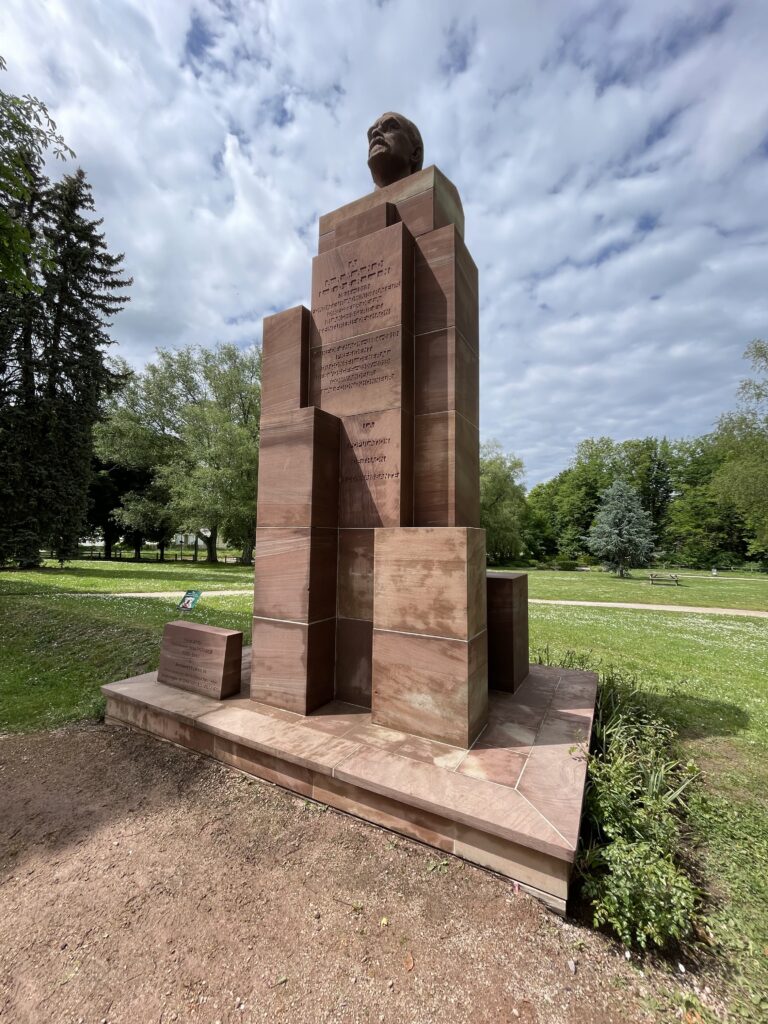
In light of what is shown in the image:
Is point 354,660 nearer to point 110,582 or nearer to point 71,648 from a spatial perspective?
point 71,648

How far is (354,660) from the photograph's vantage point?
173 inches

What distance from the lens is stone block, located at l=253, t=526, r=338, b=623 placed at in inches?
165

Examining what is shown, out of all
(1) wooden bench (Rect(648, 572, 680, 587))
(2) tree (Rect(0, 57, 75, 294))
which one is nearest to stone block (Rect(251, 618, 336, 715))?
(2) tree (Rect(0, 57, 75, 294))

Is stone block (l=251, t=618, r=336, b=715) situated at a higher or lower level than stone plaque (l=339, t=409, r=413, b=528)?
lower

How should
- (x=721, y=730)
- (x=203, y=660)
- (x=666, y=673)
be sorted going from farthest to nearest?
(x=666, y=673)
(x=721, y=730)
(x=203, y=660)

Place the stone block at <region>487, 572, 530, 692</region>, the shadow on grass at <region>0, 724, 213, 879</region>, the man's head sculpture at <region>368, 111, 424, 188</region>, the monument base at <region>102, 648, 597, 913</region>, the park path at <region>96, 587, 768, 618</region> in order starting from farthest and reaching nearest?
the park path at <region>96, 587, 768, 618</region>, the man's head sculpture at <region>368, 111, 424, 188</region>, the stone block at <region>487, 572, 530, 692</region>, the shadow on grass at <region>0, 724, 213, 879</region>, the monument base at <region>102, 648, 597, 913</region>

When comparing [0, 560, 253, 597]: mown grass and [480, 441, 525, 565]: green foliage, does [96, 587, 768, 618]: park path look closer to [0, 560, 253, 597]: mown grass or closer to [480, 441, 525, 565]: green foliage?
[0, 560, 253, 597]: mown grass

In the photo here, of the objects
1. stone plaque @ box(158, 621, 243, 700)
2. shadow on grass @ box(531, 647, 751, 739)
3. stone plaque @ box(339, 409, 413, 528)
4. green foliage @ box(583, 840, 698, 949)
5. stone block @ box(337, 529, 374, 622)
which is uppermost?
stone plaque @ box(339, 409, 413, 528)

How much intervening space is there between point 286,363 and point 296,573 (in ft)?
8.21

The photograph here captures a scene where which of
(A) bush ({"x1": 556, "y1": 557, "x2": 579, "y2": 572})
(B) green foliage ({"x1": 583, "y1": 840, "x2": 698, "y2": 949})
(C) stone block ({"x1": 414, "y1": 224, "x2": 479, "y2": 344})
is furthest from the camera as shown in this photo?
(A) bush ({"x1": 556, "y1": 557, "x2": 579, "y2": 572})

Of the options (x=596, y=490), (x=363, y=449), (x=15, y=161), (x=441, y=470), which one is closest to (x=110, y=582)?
(x=15, y=161)

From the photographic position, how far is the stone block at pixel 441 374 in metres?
4.32

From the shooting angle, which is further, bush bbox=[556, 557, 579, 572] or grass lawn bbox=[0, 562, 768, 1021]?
bush bbox=[556, 557, 579, 572]

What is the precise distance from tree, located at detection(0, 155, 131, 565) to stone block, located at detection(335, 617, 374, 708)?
19.5 m
